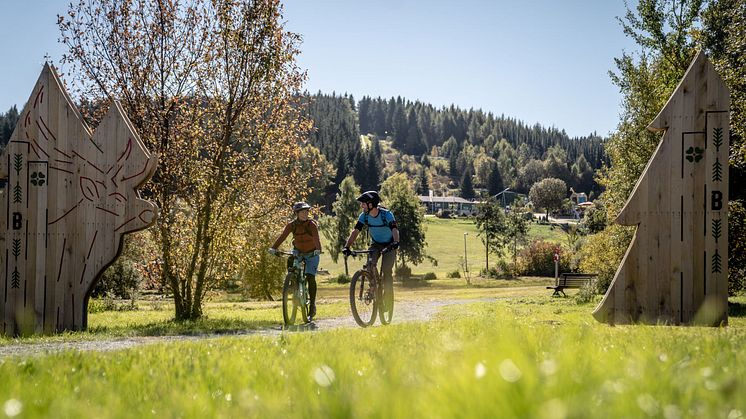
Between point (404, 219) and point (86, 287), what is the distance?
6692 cm

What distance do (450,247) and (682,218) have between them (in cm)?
10560

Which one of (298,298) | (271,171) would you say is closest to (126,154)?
(298,298)

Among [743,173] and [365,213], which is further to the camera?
[743,173]

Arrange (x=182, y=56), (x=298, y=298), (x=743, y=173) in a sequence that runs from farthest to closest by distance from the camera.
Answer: (x=743, y=173) < (x=182, y=56) < (x=298, y=298)

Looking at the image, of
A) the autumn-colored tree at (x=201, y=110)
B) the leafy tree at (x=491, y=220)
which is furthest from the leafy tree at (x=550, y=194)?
the autumn-colored tree at (x=201, y=110)

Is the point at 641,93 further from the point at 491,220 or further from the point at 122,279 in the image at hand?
the point at 491,220

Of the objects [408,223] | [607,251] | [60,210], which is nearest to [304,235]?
[60,210]

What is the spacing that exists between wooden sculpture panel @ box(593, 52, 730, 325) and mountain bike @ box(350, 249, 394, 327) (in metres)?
4.07

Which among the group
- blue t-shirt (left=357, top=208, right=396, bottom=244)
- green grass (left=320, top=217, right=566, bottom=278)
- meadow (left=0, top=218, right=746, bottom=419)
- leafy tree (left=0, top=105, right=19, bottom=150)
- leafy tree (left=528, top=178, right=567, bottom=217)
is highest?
leafy tree (left=0, top=105, right=19, bottom=150)

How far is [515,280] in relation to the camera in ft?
239

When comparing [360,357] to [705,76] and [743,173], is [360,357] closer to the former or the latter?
[705,76]

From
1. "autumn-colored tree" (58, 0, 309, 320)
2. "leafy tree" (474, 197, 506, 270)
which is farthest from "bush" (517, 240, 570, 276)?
"autumn-colored tree" (58, 0, 309, 320)

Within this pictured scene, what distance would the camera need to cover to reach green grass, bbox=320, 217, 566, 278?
94812 mm

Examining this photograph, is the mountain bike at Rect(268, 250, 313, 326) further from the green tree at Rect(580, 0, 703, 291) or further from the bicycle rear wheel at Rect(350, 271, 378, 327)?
A: the green tree at Rect(580, 0, 703, 291)
